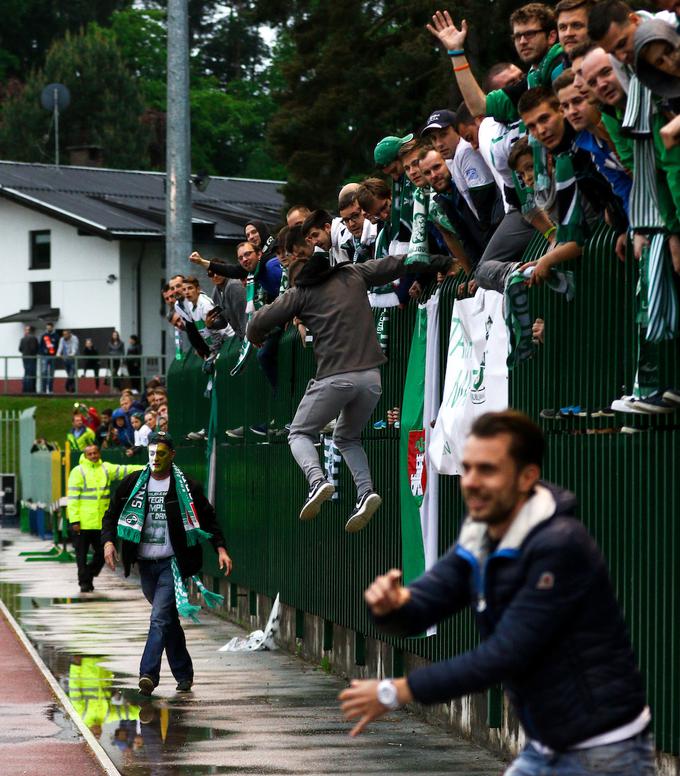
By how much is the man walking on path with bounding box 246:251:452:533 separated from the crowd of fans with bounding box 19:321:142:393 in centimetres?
3683

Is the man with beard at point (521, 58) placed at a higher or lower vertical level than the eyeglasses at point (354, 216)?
higher

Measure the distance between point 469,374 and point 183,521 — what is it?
4.22 meters

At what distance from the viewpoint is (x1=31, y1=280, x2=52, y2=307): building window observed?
6019 centimetres

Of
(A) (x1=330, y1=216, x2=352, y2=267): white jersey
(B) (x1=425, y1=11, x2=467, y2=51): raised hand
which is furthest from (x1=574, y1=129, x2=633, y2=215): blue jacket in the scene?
(A) (x1=330, y1=216, x2=352, y2=267): white jersey

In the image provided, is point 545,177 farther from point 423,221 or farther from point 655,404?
point 423,221

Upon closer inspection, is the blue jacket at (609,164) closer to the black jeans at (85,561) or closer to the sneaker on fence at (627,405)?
the sneaker on fence at (627,405)

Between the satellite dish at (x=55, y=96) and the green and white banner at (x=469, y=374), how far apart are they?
6873cm

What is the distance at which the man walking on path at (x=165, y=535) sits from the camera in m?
13.9

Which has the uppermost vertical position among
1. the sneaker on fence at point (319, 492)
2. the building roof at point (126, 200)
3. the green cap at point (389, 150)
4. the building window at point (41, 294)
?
the building roof at point (126, 200)

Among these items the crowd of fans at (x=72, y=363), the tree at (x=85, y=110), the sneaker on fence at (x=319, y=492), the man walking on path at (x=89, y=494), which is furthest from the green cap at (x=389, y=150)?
the tree at (x=85, y=110)

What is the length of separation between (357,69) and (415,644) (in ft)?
102

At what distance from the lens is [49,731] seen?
11953mm

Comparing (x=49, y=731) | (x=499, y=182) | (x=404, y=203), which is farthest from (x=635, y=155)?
(x=49, y=731)

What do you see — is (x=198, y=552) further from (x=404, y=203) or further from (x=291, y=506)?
(x=404, y=203)
